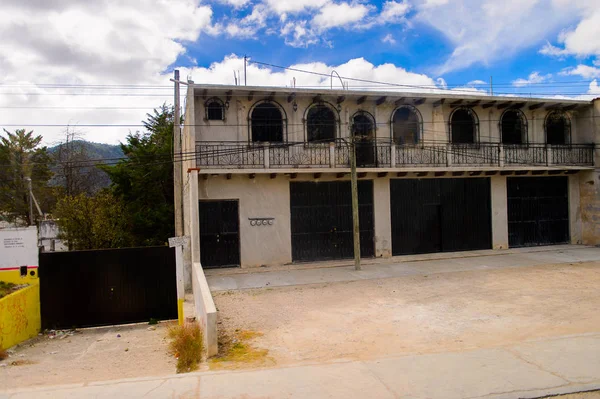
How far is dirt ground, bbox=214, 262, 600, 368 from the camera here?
6.65 m

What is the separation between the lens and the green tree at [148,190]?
22.3 meters

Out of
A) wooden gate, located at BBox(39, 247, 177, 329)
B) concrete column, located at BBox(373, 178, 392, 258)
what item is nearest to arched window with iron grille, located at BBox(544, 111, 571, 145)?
concrete column, located at BBox(373, 178, 392, 258)

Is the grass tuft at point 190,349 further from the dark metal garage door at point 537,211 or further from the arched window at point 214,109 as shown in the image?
the dark metal garage door at point 537,211

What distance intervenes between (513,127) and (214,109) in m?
12.0

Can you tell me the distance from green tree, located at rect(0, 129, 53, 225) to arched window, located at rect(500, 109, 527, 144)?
102ft

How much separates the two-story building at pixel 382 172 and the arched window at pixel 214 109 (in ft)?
0.18

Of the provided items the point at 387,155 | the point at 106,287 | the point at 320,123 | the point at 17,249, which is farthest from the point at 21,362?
the point at 387,155

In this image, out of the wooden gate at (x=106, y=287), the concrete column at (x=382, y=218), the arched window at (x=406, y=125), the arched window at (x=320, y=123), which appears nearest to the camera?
the wooden gate at (x=106, y=287)

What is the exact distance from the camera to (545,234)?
17656 millimetres

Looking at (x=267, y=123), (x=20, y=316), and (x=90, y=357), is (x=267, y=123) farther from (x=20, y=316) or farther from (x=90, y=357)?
(x=20, y=316)

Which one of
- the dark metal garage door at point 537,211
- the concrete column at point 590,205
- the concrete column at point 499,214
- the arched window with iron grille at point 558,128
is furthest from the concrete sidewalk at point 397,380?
the arched window with iron grille at point 558,128

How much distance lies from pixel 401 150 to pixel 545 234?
739 cm

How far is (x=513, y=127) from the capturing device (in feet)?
57.1

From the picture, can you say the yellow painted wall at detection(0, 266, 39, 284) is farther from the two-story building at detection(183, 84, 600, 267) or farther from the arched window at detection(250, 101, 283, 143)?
the arched window at detection(250, 101, 283, 143)
